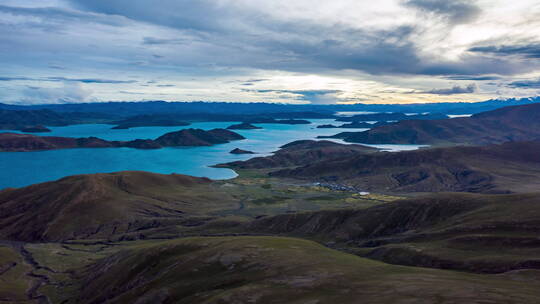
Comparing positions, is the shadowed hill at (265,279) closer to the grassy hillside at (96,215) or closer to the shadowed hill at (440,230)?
the shadowed hill at (440,230)

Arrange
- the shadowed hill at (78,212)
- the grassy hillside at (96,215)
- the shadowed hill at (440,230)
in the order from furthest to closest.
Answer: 1. the shadowed hill at (78,212)
2. the grassy hillside at (96,215)
3. the shadowed hill at (440,230)

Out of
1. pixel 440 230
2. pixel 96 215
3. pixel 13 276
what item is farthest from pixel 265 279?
pixel 96 215

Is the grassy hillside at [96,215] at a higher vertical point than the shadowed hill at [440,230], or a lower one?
lower

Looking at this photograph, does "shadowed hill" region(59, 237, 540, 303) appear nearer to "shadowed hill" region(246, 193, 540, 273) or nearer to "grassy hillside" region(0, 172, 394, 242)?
"shadowed hill" region(246, 193, 540, 273)

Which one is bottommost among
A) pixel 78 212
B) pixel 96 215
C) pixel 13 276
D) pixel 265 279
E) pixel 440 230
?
pixel 13 276

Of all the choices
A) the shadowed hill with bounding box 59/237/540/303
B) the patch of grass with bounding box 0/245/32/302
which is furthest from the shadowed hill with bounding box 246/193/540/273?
the patch of grass with bounding box 0/245/32/302

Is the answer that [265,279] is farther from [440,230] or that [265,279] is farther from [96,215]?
[96,215]

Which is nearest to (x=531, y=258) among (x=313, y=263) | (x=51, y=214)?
(x=313, y=263)

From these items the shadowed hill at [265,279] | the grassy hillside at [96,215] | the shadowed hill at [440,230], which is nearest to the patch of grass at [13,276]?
the shadowed hill at [265,279]

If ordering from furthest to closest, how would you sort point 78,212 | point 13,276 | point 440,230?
point 78,212 < point 13,276 < point 440,230

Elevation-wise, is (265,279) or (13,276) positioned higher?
(265,279)

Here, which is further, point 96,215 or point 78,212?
point 78,212
